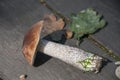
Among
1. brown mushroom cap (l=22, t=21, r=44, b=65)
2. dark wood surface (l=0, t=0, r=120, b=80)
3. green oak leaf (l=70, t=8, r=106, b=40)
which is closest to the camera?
brown mushroom cap (l=22, t=21, r=44, b=65)

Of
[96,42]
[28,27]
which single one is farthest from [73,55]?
[28,27]

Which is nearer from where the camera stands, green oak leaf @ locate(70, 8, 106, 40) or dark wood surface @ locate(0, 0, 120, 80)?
dark wood surface @ locate(0, 0, 120, 80)

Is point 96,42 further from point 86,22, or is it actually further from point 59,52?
point 59,52

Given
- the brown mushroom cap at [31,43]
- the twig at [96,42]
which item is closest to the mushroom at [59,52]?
the brown mushroom cap at [31,43]

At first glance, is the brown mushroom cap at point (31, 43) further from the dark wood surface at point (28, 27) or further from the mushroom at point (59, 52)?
the dark wood surface at point (28, 27)

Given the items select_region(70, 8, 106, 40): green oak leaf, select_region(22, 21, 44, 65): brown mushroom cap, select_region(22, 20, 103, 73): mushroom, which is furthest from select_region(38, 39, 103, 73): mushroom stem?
select_region(70, 8, 106, 40): green oak leaf

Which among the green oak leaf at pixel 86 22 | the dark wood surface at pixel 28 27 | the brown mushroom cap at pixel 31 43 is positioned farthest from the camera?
the green oak leaf at pixel 86 22

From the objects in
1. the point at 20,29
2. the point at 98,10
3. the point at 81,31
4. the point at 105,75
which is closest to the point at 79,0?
the point at 98,10

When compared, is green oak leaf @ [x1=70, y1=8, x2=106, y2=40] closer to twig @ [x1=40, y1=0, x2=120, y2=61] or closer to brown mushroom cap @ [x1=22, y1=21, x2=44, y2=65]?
twig @ [x1=40, y1=0, x2=120, y2=61]
